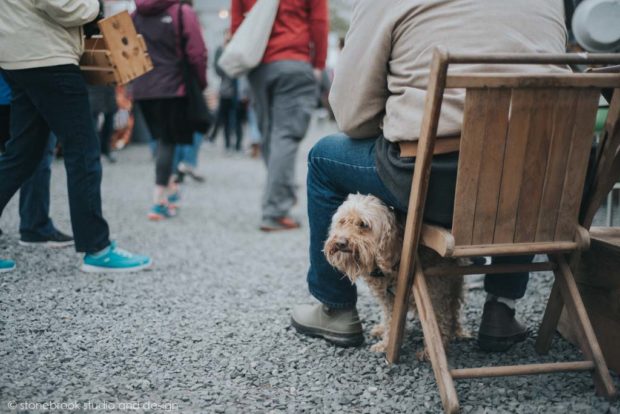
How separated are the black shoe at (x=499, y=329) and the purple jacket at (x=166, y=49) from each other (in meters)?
3.65

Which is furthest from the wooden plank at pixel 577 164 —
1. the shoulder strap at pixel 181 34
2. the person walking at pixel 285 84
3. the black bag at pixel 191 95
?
the shoulder strap at pixel 181 34

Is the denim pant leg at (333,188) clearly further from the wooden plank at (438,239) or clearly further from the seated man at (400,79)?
the wooden plank at (438,239)

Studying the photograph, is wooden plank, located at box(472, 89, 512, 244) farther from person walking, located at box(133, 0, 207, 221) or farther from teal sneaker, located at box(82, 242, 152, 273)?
person walking, located at box(133, 0, 207, 221)

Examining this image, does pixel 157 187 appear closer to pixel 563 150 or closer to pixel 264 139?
pixel 264 139

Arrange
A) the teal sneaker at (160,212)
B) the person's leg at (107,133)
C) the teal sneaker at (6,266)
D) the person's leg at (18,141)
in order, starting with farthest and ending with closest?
1. the person's leg at (107,133)
2. the teal sneaker at (160,212)
3. the teal sneaker at (6,266)
4. the person's leg at (18,141)

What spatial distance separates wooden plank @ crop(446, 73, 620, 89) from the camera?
1.82 m

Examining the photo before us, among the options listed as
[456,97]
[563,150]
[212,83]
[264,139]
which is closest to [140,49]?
[264,139]

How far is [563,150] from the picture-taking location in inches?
79.4

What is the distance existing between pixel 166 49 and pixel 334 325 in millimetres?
3547

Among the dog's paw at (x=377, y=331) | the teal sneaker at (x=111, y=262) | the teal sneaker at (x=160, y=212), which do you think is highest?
the dog's paw at (x=377, y=331)

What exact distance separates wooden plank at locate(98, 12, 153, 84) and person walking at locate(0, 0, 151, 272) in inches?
9.7

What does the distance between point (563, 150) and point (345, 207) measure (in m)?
0.90

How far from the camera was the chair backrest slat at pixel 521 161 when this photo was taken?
1911 millimetres

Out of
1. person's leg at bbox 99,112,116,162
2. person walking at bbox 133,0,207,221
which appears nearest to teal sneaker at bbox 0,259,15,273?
person walking at bbox 133,0,207,221
